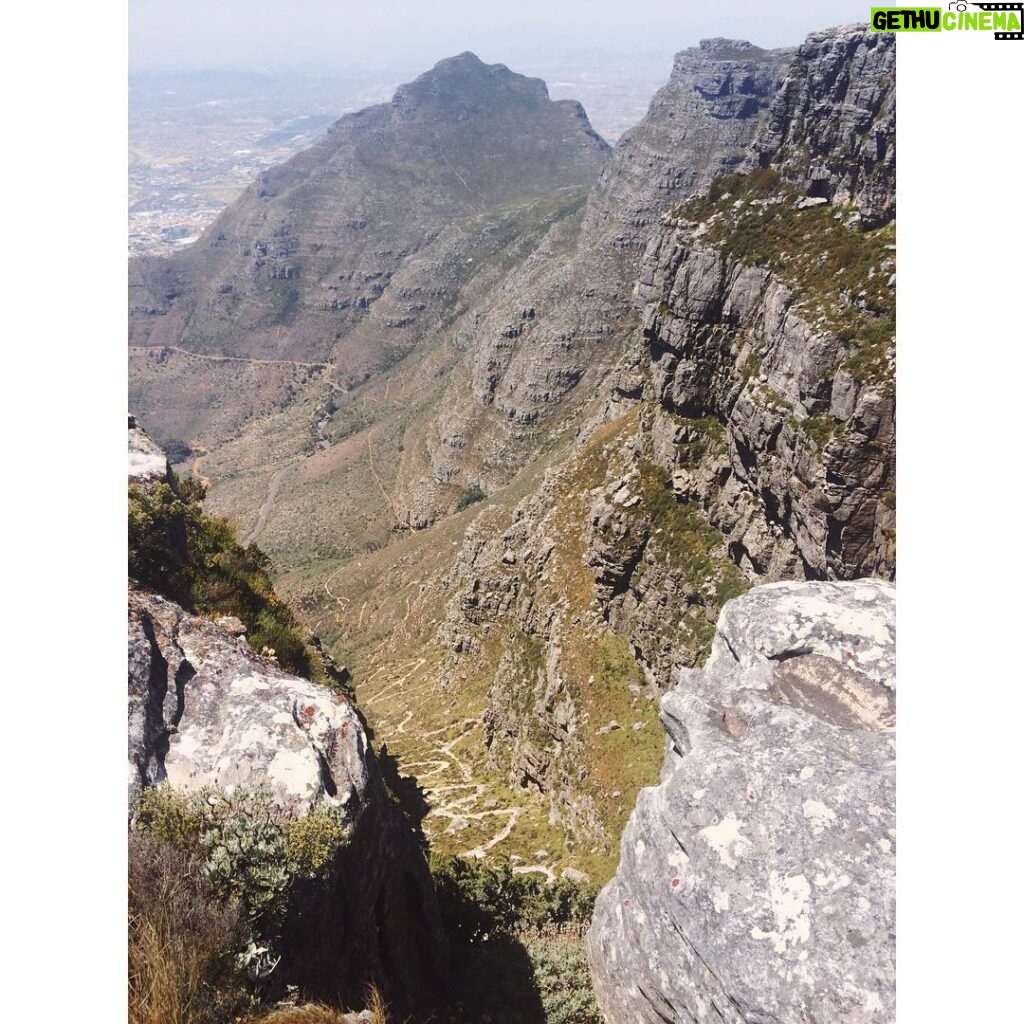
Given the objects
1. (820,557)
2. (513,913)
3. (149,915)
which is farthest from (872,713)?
(820,557)

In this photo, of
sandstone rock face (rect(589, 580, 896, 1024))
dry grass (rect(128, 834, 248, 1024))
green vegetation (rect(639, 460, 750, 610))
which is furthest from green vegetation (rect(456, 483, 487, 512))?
dry grass (rect(128, 834, 248, 1024))

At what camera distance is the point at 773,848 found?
10852 millimetres

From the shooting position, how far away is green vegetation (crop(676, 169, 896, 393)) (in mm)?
31078

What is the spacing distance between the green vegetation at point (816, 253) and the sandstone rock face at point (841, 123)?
161cm

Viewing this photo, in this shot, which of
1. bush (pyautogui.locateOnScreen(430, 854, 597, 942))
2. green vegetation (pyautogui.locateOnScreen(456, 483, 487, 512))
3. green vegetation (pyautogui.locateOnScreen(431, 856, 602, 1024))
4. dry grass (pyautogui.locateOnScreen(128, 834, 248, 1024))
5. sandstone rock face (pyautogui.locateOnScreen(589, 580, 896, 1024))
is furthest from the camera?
green vegetation (pyautogui.locateOnScreen(456, 483, 487, 512))

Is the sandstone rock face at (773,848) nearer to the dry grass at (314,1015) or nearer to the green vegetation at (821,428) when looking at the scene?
the dry grass at (314,1015)

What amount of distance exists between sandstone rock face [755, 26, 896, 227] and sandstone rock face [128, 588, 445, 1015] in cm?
3943

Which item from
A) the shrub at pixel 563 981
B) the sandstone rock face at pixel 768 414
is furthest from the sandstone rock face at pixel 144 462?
the sandstone rock face at pixel 768 414

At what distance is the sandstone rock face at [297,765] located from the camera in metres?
12.4

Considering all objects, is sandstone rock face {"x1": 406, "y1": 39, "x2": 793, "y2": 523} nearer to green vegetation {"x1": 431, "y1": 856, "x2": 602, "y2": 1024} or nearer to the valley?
the valley

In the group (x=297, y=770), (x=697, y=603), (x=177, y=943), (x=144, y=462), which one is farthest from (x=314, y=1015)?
(x=697, y=603)

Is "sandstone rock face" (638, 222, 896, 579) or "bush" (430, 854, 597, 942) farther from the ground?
"sandstone rock face" (638, 222, 896, 579)

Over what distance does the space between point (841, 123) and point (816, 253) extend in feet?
45.4
